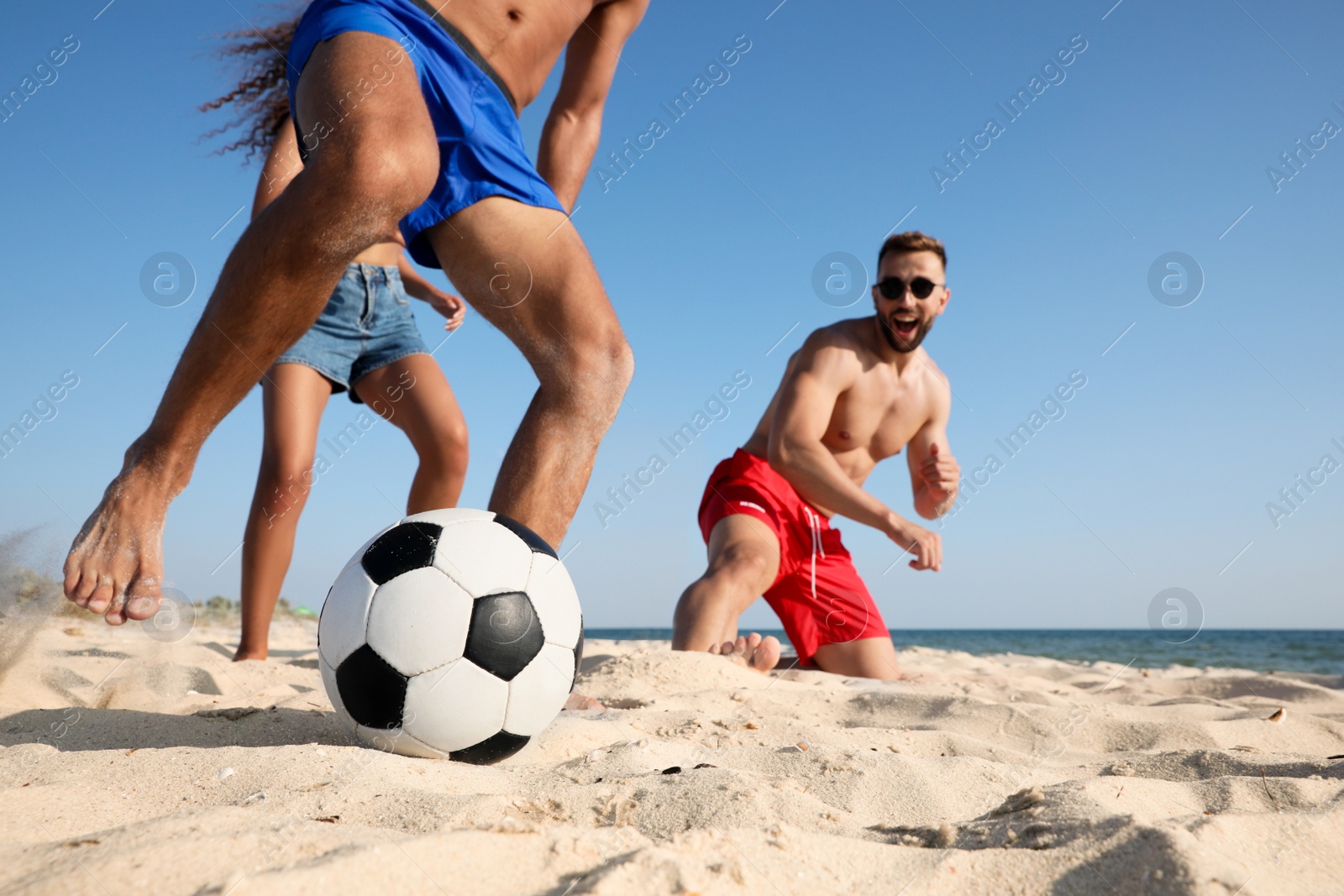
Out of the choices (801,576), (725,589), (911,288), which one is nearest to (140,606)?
(725,589)

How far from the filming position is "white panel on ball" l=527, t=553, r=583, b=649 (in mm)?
1604

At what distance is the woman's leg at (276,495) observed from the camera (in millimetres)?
2922

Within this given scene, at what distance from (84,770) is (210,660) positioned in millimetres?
1696

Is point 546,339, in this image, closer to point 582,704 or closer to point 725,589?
point 582,704

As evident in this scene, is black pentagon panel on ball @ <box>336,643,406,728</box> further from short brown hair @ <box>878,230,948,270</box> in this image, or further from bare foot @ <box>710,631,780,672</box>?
short brown hair @ <box>878,230,948,270</box>

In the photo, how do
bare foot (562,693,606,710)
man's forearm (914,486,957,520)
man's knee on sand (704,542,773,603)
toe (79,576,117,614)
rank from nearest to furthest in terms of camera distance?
toe (79,576,117,614) → bare foot (562,693,606,710) → man's knee on sand (704,542,773,603) → man's forearm (914,486,957,520)

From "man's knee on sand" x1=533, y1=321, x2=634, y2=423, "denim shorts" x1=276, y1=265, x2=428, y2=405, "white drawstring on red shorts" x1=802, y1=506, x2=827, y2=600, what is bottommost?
"white drawstring on red shorts" x1=802, y1=506, x2=827, y2=600

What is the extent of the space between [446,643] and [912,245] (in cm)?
367

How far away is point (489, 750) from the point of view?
152cm

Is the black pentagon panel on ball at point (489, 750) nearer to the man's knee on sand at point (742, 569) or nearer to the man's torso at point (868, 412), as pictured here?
the man's knee on sand at point (742, 569)

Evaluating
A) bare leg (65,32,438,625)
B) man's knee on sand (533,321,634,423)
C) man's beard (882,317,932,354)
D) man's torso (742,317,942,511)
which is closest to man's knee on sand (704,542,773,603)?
man's torso (742,317,942,511)

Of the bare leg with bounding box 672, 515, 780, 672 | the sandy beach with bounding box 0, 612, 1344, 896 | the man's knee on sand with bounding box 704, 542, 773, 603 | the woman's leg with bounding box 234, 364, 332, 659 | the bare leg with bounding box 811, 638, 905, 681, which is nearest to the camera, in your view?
the sandy beach with bounding box 0, 612, 1344, 896

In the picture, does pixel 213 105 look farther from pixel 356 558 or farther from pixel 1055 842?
pixel 1055 842

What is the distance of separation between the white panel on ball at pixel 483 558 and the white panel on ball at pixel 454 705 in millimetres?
150
